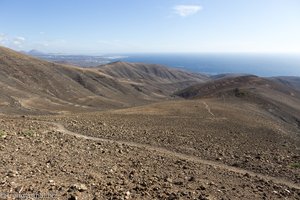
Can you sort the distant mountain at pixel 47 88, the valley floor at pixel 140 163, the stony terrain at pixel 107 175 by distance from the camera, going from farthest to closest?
the distant mountain at pixel 47 88 → the valley floor at pixel 140 163 → the stony terrain at pixel 107 175

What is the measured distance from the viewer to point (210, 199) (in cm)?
1096

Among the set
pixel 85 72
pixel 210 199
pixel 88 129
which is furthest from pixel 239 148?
pixel 85 72

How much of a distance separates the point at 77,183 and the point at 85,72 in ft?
385

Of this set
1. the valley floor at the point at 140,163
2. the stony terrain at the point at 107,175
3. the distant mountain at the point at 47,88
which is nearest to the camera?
the stony terrain at the point at 107,175

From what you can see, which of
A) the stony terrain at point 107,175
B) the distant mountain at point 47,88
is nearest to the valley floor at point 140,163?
the stony terrain at point 107,175

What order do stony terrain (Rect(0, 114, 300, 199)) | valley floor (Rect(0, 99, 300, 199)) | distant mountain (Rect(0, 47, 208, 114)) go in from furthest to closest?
distant mountain (Rect(0, 47, 208, 114)) < valley floor (Rect(0, 99, 300, 199)) < stony terrain (Rect(0, 114, 300, 199))

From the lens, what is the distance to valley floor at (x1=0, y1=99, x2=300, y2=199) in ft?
35.6

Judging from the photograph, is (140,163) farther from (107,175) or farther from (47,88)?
(47,88)

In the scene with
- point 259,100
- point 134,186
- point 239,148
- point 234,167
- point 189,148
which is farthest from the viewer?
point 259,100

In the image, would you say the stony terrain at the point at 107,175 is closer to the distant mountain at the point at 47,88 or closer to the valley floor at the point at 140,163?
the valley floor at the point at 140,163

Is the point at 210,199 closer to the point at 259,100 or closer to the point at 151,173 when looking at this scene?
the point at 151,173

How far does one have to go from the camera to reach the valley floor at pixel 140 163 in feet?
35.6

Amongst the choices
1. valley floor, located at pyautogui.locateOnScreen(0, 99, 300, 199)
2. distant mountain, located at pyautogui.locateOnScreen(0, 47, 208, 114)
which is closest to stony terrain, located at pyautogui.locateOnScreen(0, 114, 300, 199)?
valley floor, located at pyautogui.locateOnScreen(0, 99, 300, 199)

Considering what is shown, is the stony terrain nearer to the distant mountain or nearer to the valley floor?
the valley floor
